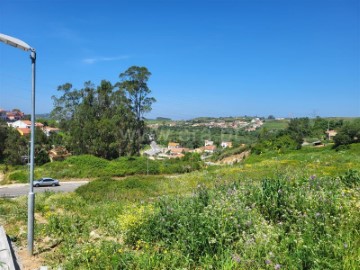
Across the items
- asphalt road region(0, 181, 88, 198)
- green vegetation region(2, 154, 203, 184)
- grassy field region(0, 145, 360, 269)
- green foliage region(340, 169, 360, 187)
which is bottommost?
asphalt road region(0, 181, 88, 198)

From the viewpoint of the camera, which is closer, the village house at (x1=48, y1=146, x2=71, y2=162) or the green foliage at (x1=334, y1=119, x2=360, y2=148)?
the village house at (x1=48, y1=146, x2=71, y2=162)

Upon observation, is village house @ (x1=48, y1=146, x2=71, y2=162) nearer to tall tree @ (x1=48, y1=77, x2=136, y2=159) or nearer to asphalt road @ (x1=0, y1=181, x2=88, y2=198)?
tall tree @ (x1=48, y1=77, x2=136, y2=159)

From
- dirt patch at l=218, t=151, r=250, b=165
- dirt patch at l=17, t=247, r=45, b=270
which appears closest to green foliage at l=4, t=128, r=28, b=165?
dirt patch at l=218, t=151, r=250, b=165

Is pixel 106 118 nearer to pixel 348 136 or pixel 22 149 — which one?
pixel 22 149

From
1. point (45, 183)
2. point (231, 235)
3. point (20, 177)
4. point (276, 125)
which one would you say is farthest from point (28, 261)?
point (276, 125)

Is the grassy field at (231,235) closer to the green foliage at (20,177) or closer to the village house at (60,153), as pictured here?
the green foliage at (20,177)

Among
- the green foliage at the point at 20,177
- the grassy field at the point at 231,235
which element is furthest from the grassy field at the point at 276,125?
the grassy field at the point at 231,235

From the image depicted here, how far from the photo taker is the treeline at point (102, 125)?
117ft

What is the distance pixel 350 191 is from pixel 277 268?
9.80 ft

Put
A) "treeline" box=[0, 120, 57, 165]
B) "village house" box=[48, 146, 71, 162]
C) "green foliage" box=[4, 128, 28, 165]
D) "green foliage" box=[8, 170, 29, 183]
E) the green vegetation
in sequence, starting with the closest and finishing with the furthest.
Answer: "green foliage" box=[8, 170, 29, 183] → the green vegetation → "treeline" box=[0, 120, 57, 165] → "green foliage" box=[4, 128, 28, 165] → "village house" box=[48, 146, 71, 162]

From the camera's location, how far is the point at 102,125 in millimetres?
34969

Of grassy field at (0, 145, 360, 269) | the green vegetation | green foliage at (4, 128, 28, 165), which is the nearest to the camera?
grassy field at (0, 145, 360, 269)

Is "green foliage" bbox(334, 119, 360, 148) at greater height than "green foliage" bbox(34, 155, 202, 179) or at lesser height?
greater

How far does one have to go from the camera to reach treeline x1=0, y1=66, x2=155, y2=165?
1407 inches
